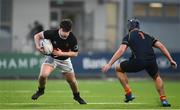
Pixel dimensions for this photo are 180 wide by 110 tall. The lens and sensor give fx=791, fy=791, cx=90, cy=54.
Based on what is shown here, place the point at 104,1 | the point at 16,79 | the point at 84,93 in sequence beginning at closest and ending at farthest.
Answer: the point at 84,93 → the point at 16,79 → the point at 104,1

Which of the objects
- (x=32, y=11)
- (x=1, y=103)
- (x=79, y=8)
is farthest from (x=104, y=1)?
(x=1, y=103)

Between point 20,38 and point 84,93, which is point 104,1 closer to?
point 20,38

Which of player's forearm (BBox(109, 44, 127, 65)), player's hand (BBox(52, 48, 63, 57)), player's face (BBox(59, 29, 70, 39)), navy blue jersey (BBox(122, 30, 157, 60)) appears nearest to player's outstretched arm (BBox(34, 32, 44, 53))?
player's hand (BBox(52, 48, 63, 57))

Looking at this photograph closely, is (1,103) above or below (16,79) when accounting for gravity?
above

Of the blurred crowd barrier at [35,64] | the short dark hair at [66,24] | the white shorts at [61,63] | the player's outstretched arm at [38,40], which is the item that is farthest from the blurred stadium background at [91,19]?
the short dark hair at [66,24]

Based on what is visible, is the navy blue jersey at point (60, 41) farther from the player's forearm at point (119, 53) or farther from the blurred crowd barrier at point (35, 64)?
the blurred crowd barrier at point (35, 64)

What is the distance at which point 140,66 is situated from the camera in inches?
652

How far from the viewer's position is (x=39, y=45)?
16234 millimetres

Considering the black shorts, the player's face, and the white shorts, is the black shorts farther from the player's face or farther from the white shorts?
the player's face

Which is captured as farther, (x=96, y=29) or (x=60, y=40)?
(x=96, y=29)

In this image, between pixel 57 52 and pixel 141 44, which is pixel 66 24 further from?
pixel 141 44

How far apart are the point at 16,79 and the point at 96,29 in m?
12.1

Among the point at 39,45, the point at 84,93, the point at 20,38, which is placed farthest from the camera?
the point at 20,38

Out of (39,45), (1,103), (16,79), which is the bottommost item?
(16,79)
